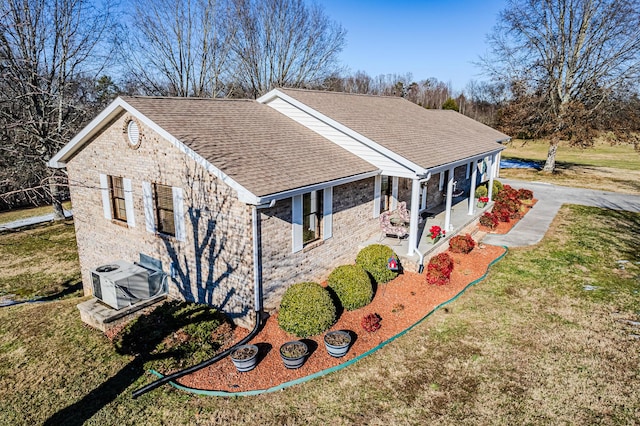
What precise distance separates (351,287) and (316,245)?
1.56m

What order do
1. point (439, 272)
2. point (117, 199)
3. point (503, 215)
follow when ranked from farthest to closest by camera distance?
point (503, 215) → point (117, 199) → point (439, 272)

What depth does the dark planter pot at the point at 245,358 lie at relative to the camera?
7684 mm

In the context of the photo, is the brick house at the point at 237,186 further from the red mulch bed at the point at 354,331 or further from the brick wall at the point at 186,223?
the red mulch bed at the point at 354,331

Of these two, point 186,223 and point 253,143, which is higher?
point 253,143

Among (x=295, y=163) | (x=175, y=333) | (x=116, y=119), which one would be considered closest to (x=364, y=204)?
(x=295, y=163)

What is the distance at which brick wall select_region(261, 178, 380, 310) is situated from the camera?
30.8 feet

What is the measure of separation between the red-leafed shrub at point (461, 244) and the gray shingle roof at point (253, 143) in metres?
4.17

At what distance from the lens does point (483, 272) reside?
12.7 metres

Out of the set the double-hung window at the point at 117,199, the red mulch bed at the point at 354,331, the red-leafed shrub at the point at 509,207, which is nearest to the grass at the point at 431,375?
the red mulch bed at the point at 354,331

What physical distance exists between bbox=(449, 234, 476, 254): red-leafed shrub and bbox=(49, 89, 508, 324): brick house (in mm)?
2448

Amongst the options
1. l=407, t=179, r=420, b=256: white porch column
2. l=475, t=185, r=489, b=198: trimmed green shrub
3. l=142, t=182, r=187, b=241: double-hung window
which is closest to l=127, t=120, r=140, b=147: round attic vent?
l=142, t=182, r=187, b=241: double-hung window

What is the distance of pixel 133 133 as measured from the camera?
415 inches

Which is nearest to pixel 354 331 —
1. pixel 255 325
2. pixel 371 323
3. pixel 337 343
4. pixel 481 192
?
pixel 371 323

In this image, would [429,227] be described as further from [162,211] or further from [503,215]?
[162,211]
